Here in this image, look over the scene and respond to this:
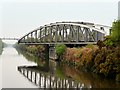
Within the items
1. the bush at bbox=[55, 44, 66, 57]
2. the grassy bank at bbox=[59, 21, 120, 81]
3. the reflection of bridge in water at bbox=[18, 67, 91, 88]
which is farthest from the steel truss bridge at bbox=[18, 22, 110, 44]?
the reflection of bridge in water at bbox=[18, 67, 91, 88]

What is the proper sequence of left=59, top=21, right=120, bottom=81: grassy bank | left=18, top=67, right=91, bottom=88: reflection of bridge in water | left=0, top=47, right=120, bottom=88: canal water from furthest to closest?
left=59, top=21, right=120, bottom=81: grassy bank < left=0, top=47, right=120, bottom=88: canal water < left=18, top=67, right=91, bottom=88: reflection of bridge in water

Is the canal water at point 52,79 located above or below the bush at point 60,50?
below

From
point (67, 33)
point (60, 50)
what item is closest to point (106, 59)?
point (60, 50)

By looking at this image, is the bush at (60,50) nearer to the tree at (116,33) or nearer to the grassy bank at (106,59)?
the grassy bank at (106,59)

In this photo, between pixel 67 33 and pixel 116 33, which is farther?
pixel 67 33

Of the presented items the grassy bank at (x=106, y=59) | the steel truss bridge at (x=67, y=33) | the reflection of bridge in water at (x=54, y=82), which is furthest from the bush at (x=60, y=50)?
the reflection of bridge in water at (x=54, y=82)

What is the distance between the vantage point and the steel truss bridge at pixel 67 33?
74125 millimetres

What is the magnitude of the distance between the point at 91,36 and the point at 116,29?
1140 inches

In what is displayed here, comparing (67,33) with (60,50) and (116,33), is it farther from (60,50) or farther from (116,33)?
(116,33)

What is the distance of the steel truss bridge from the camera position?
7412cm

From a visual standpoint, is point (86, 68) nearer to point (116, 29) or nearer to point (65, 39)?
point (116, 29)

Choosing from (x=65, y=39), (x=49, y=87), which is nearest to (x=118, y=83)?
(x=49, y=87)

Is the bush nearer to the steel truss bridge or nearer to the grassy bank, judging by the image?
the steel truss bridge

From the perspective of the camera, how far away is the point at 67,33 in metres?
84.5
